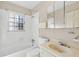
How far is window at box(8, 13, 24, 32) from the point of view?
1548 millimetres

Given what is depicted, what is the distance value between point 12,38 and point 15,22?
0.96 ft

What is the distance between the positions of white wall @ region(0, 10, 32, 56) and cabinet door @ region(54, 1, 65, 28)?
50cm

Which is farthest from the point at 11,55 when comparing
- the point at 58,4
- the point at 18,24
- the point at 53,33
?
the point at 58,4

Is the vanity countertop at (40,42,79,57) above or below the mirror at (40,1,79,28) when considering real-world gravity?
below

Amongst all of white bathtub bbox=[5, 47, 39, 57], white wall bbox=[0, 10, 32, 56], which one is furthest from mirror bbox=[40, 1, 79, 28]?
white bathtub bbox=[5, 47, 39, 57]

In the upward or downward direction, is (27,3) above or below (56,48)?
above

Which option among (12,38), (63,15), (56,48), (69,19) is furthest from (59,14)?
(12,38)

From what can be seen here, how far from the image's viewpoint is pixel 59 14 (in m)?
1.35

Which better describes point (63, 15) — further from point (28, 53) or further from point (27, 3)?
point (28, 53)

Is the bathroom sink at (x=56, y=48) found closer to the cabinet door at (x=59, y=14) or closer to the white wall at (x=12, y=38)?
the cabinet door at (x=59, y=14)

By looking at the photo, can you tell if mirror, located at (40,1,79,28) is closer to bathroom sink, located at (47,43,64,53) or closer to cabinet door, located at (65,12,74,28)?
cabinet door, located at (65,12,74,28)

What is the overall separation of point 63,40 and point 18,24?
2.61ft

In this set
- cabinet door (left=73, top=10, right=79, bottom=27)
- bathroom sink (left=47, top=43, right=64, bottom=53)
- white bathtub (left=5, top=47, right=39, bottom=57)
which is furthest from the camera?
white bathtub (left=5, top=47, right=39, bottom=57)

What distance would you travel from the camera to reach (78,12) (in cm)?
105
